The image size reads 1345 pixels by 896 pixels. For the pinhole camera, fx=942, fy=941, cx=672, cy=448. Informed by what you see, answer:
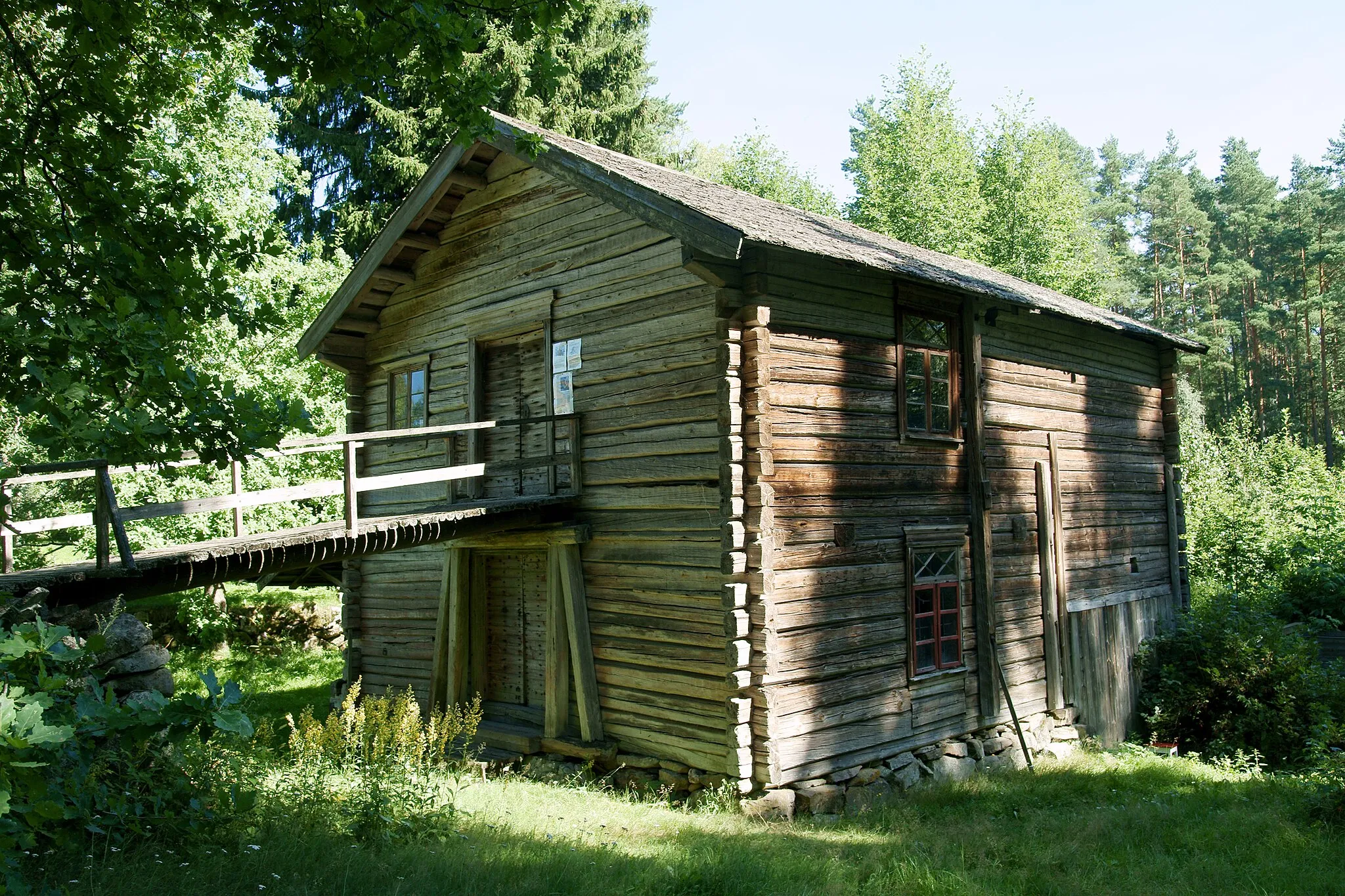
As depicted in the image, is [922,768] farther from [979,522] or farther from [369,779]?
[369,779]

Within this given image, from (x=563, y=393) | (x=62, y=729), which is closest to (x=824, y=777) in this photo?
(x=563, y=393)

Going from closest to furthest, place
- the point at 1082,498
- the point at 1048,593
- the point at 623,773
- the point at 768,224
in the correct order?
the point at 768,224
the point at 623,773
the point at 1048,593
the point at 1082,498

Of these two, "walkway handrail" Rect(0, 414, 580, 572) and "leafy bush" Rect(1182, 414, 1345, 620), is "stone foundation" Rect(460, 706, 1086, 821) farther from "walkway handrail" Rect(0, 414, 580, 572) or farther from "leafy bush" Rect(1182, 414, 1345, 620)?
"leafy bush" Rect(1182, 414, 1345, 620)

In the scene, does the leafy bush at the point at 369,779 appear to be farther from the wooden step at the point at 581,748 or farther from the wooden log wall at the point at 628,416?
the wooden log wall at the point at 628,416

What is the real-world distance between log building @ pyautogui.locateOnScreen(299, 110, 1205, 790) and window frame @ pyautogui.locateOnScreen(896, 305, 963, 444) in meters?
0.04

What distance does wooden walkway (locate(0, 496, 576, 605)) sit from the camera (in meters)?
7.42

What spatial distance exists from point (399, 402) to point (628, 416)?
17.5 ft

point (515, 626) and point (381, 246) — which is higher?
point (381, 246)

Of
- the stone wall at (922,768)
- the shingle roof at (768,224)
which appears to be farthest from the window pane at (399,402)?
the stone wall at (922,768)

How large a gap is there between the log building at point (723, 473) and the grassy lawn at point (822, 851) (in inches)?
40.0

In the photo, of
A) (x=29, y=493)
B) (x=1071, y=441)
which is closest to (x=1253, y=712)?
(x=1071, y=441)

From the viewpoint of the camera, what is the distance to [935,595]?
38.1 ft

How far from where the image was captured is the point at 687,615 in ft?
32.7

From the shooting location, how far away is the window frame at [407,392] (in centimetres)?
1403
